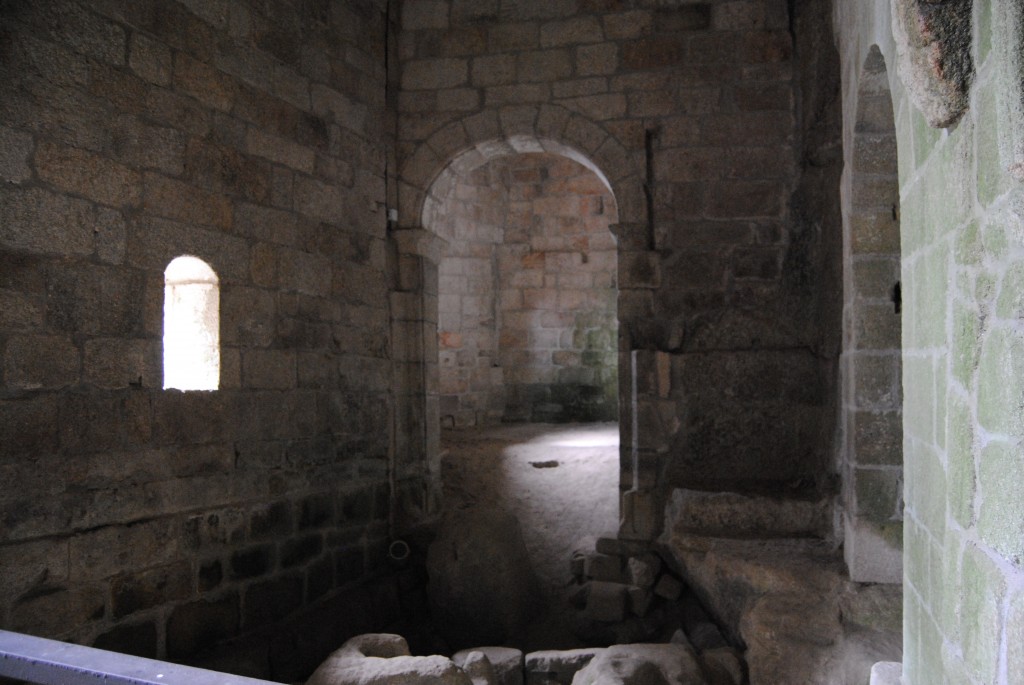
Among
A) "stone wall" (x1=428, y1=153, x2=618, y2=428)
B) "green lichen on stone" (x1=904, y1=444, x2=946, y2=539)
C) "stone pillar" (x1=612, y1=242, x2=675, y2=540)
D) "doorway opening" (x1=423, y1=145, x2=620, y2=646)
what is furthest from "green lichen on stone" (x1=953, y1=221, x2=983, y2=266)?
"stone wall" (x1=428, y1=153, x2=618, y2=428)

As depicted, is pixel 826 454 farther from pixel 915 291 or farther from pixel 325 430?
pixel 325 430

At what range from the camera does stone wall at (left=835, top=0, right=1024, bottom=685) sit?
4.03 ft

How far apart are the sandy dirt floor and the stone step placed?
773 millimetres

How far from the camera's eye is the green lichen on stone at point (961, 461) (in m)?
1.48

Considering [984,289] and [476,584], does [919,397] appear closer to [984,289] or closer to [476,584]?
[984,289]

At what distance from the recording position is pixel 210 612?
385cm

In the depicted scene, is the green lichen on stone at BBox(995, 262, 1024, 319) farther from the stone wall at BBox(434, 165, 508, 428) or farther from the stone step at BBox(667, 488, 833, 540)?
the stone wall at BBox(434, 165, 508, 428)

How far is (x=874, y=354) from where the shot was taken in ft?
11.5

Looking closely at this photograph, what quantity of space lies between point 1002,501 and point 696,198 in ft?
12.5

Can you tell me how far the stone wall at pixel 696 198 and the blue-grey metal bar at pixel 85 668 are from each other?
380 cm

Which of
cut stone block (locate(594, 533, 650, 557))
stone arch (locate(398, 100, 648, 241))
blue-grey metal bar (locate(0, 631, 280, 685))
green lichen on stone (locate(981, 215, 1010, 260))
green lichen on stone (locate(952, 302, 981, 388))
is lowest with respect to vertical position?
cut stone block (locate(594, 533, 650, 557))

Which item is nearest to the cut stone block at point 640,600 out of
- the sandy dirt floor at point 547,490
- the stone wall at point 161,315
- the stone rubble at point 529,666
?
the sandy dirt floor at point 547,490

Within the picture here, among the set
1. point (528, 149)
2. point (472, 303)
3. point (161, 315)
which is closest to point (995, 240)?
point (161, 315)

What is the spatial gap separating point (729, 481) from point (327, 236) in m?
2.90
